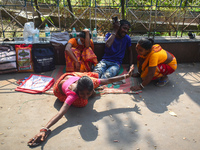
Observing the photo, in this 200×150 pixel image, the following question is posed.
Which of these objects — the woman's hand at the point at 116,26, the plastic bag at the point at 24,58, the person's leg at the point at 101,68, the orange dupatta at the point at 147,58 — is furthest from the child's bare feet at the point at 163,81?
the plastic bag at the point at 24,58

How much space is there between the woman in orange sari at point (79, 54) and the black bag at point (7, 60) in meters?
1.24

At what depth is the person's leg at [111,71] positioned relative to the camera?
411 centimetres

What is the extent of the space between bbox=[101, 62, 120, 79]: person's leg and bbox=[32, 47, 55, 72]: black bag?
4.68 feet

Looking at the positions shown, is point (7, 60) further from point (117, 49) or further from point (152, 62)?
point (152, 62)

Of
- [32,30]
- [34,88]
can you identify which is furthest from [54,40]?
[34,88]

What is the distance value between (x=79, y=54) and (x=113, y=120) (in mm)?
1991

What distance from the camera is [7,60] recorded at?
4449 millimetres

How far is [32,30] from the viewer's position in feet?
16.0

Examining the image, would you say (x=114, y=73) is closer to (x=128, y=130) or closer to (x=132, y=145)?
(x=128, y=130)

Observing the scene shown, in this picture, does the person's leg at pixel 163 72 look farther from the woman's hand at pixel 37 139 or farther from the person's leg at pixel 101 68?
the woman's hand at pixel 37 139

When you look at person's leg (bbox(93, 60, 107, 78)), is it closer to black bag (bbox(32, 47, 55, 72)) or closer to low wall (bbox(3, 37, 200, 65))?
low wall (bbox(3, 37, 200, 65))

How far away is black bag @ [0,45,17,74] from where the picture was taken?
444 centimetres

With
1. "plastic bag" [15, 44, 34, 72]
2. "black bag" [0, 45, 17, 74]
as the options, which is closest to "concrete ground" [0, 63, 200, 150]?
"black bag" [0, 45, 17, 74]

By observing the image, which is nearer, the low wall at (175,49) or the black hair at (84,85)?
the black hair at (84,85)
